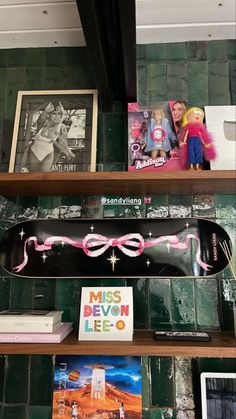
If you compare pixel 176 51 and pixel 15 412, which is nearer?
pixel 15 412

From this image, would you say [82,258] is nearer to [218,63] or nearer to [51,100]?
[51,100]

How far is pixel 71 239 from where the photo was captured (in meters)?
1.18

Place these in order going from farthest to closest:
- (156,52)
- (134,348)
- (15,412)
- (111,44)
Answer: (156,52), (15,412), (111,44), (134,348)

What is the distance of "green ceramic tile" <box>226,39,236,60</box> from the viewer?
131 cm

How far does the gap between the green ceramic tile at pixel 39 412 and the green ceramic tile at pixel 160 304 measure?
1.49 ft

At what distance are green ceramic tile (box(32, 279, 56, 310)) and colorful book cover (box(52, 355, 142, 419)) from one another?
185mm

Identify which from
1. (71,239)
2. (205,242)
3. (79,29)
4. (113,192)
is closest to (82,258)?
(71,239)

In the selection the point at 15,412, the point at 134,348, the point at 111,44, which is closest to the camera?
the point at 134,348

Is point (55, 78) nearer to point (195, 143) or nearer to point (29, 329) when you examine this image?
point (195, 143)

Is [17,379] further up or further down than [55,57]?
further down

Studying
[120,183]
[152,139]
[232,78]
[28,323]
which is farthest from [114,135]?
[28,323]

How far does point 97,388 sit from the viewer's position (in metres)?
1.07

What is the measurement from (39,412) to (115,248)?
618 mm

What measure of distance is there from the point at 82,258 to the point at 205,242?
0.45 metres
